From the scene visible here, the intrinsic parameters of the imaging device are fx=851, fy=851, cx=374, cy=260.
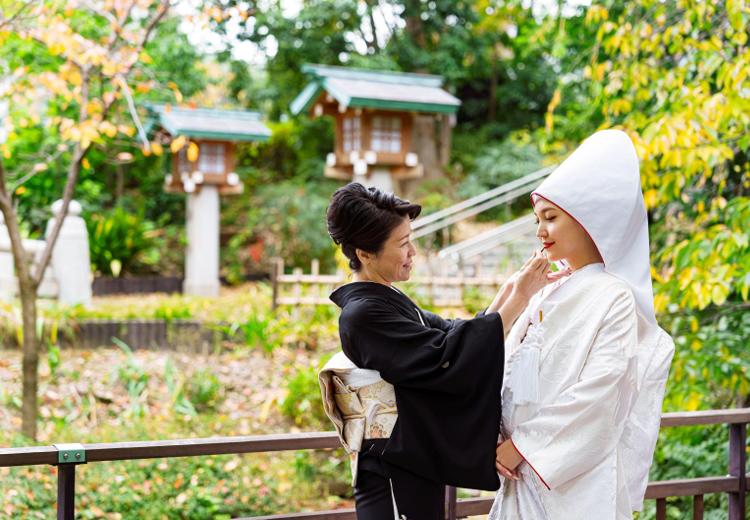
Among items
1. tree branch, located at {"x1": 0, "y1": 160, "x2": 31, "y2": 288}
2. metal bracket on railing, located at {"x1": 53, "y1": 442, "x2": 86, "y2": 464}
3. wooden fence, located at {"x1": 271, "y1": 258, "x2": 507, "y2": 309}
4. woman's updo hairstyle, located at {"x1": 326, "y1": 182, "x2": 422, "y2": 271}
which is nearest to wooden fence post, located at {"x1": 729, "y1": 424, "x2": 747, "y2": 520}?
woman's updo hairstyle, located at {"x1": 326, "y1": 182, "x2": 422, "y2": 271}

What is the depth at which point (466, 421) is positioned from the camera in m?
1.77

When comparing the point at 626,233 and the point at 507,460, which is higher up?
the point at 626,233

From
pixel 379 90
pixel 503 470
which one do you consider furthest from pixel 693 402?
pixel 379 90

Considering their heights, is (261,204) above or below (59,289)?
above

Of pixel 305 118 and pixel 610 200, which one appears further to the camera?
pixel 305 118

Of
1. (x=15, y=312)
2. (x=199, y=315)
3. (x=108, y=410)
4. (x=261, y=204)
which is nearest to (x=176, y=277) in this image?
(x=261, y=204)

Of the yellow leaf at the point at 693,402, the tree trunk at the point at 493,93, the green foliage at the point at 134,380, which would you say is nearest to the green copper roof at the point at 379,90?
the tree trunk at the point at 493,93

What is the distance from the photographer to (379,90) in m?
10.9

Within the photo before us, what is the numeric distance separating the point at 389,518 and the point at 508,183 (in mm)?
11805

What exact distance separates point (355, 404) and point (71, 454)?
681 millimetres

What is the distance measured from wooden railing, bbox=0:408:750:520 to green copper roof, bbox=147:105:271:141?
9.37 m

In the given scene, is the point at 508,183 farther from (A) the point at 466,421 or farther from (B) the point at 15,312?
(A) the point at 466,421

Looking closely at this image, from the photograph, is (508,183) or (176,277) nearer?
(176,277)

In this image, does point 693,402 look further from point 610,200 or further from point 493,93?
point 493,93
